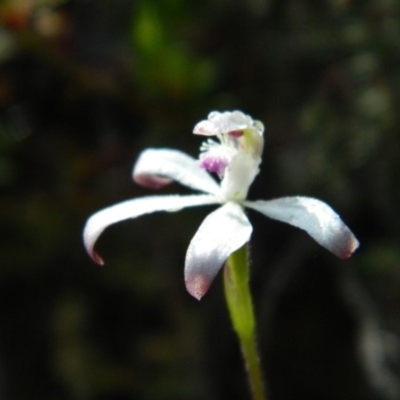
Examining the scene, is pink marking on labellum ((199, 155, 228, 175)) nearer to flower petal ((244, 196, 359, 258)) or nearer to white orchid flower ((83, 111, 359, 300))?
white orchid flower ((83, 111, 359, 300))

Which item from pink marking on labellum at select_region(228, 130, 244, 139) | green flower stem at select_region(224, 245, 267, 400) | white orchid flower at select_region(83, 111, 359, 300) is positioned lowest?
green flower stem at select_region(224, 245, 267, 400)

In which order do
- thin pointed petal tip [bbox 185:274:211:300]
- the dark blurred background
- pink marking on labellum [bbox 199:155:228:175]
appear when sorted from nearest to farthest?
thin pointed petal tip [bbox 185:274:211:300]
pink marking on labellum [bbox 199:155:228:175]
the dark blurred background

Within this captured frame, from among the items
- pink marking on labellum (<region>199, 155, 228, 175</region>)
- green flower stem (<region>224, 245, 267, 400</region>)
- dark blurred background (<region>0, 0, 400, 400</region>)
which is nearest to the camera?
green flower stem (<region>224, 245, 267, 400</region>)

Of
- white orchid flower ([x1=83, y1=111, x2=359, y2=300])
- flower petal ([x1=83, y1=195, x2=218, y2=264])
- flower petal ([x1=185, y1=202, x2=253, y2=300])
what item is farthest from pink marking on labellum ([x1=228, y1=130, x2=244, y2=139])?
flower petal ([x1=185, y1=202, x2=253, y2=300])

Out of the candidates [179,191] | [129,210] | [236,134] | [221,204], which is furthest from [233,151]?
[179,191]

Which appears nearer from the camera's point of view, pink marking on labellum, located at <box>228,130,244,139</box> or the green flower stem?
the green flower stem

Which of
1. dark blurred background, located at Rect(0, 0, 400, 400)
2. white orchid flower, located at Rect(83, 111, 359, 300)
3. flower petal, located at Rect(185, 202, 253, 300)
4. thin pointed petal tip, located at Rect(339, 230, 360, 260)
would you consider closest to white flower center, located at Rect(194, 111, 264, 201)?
white orchid flower, located at Rect(83, 111, 359, 300)

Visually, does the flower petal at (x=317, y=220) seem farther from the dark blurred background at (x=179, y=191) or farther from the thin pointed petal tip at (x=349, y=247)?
the dark blurred background at (x=179, y=191)

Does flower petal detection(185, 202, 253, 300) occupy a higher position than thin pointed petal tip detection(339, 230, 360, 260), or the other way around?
flower petal detection(185, 202, 253, 300)

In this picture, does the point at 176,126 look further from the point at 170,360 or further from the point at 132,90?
Result: the point at 170,360
